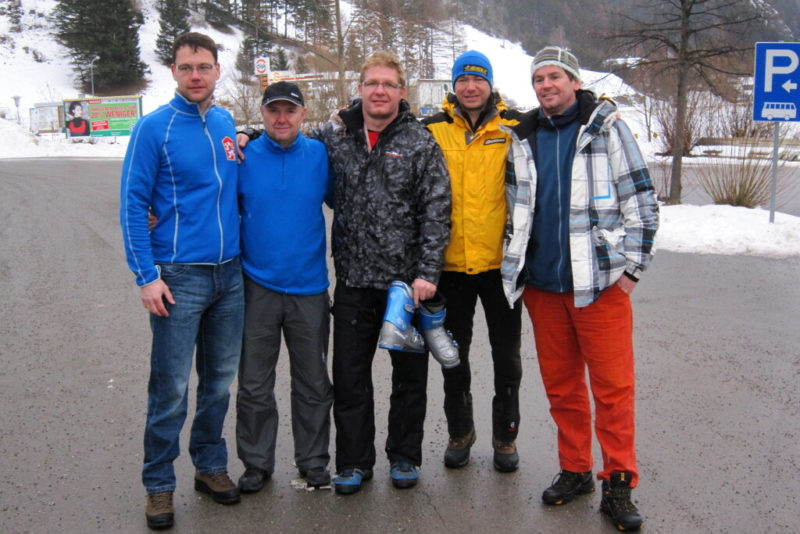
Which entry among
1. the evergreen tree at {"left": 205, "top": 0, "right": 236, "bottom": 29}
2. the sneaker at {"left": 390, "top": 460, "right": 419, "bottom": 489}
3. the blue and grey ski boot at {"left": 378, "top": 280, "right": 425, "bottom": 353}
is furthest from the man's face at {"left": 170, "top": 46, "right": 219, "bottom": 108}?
the evergreen tree at {"left": 205, "top": 0, "right": 236, "bottom": 29}

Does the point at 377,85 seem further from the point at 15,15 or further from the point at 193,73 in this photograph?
the point at 15,15

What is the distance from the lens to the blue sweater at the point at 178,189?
127 inches

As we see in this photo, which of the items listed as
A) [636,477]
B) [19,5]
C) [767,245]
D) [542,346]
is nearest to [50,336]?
[542,346]

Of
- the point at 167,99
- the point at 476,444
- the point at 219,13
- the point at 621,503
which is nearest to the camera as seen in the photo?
the point at 621,503

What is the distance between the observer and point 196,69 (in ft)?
11.0

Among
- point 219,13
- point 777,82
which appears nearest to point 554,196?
point 777,82

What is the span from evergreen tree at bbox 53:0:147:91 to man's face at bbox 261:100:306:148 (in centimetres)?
6260

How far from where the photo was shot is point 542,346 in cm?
365

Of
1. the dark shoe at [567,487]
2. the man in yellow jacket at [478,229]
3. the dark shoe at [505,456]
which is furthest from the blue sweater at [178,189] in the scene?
the dark shoe at [567,487]

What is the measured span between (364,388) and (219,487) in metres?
0.87

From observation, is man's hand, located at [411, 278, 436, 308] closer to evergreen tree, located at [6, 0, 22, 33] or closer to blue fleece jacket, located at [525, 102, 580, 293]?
blue fleece jacket, located at [525, 102, 580, 293]

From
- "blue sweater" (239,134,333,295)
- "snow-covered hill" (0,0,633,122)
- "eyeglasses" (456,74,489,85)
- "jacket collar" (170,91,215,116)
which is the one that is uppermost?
"snow-covered hill" (0,0,633,122)

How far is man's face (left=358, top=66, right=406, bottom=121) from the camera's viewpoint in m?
3.49

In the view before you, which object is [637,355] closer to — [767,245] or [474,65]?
[474,65]
